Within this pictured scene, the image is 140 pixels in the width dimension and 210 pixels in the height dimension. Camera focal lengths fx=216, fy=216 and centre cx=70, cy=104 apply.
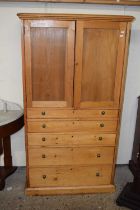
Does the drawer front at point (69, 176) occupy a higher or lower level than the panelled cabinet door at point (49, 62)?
lower

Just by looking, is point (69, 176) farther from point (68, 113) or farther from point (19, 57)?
point (19, 57)

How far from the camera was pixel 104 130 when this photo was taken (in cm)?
209

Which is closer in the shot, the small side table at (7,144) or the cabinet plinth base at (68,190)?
the small side table at (7,144)

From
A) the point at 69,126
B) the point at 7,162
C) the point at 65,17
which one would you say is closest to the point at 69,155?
the point at 69,126

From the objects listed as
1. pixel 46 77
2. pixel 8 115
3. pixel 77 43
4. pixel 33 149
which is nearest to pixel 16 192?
pixel 33 149

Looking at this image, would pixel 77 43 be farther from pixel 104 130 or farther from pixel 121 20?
pixel 104 130

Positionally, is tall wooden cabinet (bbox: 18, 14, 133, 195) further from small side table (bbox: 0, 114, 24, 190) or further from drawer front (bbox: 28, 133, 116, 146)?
small side table (bbox: 0, 114, 24, 190)

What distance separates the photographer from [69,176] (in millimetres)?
2219

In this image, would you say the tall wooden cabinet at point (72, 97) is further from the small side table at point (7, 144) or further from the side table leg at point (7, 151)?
the side table leg at point (7, 151)

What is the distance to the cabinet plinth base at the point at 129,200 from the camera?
2072mm

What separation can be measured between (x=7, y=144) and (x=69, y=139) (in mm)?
809

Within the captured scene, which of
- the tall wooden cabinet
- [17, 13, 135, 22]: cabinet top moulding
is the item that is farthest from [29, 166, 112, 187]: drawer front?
[17, 13, 135, 22]: cabinet top moulding

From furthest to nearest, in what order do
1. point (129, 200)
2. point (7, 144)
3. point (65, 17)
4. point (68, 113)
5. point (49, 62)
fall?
point (7, 144)
point (129, 200)
point (68, 113)
point (49, 62)
point (65, 17)

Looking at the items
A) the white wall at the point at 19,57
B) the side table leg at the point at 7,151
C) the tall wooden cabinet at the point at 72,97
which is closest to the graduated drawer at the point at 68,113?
the tall wooden cabinet at the point at 72,97
